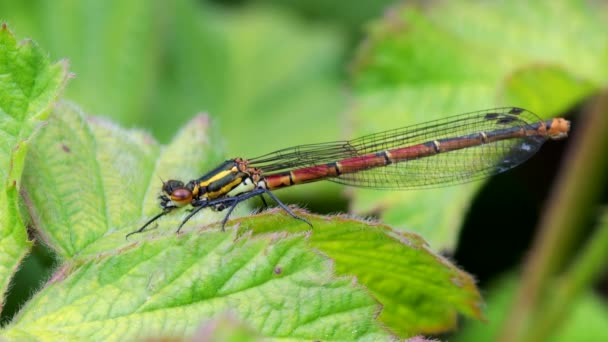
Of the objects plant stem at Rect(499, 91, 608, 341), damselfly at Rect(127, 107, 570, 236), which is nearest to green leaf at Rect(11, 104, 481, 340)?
damselfly at Rect(127, 107, 570, 236)

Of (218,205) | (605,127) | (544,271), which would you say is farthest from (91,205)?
(605,127)

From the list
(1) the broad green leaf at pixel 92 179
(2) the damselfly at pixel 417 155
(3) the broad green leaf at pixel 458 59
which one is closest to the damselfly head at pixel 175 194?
(1) the broad green leaf at pixel 92 179

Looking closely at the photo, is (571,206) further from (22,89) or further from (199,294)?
(22,89)

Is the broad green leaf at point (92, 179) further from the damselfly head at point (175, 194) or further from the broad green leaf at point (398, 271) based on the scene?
the broad green leaf at point (398, 271)

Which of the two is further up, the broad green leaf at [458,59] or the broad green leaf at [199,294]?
the broad green leaf at [458,59]

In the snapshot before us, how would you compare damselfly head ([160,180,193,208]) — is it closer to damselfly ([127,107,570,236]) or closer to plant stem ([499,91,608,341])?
damselfly ([127,107,570,236])

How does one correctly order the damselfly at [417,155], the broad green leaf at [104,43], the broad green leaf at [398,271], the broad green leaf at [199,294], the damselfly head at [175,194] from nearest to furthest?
the broad green leaf at [199,294] → the broad green leaf at [398,271] → the damselfly head at [175,194] → the damselfly at [417,155] → the broad green leaf at [104,43]
